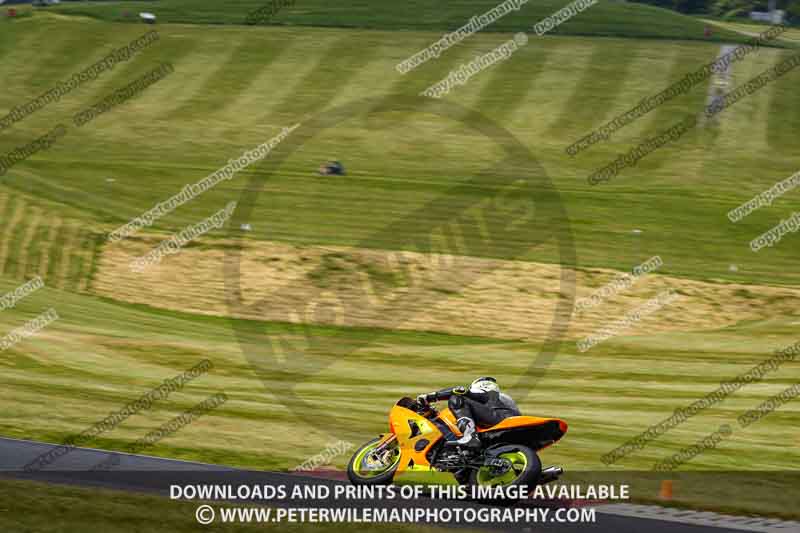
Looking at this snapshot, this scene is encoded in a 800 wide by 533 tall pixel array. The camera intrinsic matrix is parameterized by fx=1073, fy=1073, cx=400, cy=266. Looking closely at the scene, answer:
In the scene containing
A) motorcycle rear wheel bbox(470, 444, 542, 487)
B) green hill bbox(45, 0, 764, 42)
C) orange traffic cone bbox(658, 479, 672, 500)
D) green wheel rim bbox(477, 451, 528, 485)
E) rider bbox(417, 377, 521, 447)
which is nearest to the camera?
motorcycle rear wheel bbox(470, 444, 542, 487)

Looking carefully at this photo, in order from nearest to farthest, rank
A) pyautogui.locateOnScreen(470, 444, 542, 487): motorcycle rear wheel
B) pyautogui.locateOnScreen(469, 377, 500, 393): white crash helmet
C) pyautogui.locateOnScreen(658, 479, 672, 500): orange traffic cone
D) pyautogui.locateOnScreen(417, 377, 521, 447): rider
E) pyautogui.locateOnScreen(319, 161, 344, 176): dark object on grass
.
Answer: pyautogui.locateOnScreen(470, 444, 542, 487): motorcycle rear wheel, pyautogui.locateOnScreen(417, 377, 521, 447): rider, pyautogui.locateOnScreen(469, 377, 500, 393): white crash helmet, pyautogui.locateOnScreen(658, 479, 672, 500): orange traffic cone, pyautogui.locateOnScreen(319, 161, 344, 176): dark object on grass

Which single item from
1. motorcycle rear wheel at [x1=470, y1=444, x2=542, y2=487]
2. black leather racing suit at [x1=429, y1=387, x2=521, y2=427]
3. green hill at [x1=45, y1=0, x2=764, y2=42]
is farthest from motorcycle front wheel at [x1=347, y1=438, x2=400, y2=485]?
green hill at [x1=45, y1=0, x2=764, y2=42]

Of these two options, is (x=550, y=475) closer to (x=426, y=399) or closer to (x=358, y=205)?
(x=426, y=399)

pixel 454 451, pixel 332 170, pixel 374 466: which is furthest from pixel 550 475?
pixel 332 170

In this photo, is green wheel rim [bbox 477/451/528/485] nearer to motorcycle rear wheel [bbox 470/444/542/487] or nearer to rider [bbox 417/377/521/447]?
motorcycle rear wheel [bbox 470/444/542/487]

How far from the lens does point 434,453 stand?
1429 centimetres

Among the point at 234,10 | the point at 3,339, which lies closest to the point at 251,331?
the point at 3,339

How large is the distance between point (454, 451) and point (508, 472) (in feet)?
2.68

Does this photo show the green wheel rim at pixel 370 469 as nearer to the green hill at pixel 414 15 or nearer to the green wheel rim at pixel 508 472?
the green wheel rim at pixel 508 472

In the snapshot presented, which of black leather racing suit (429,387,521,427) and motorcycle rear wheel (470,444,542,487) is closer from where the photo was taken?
motorcycle rear wheel (470,444,542,487)

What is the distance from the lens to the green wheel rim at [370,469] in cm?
1445

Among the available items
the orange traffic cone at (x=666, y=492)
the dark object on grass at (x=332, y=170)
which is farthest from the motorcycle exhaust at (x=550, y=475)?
the dark object on grass at (x=332, y=170)

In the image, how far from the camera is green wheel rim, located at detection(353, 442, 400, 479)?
14445mm

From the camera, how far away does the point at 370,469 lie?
14.6 m
